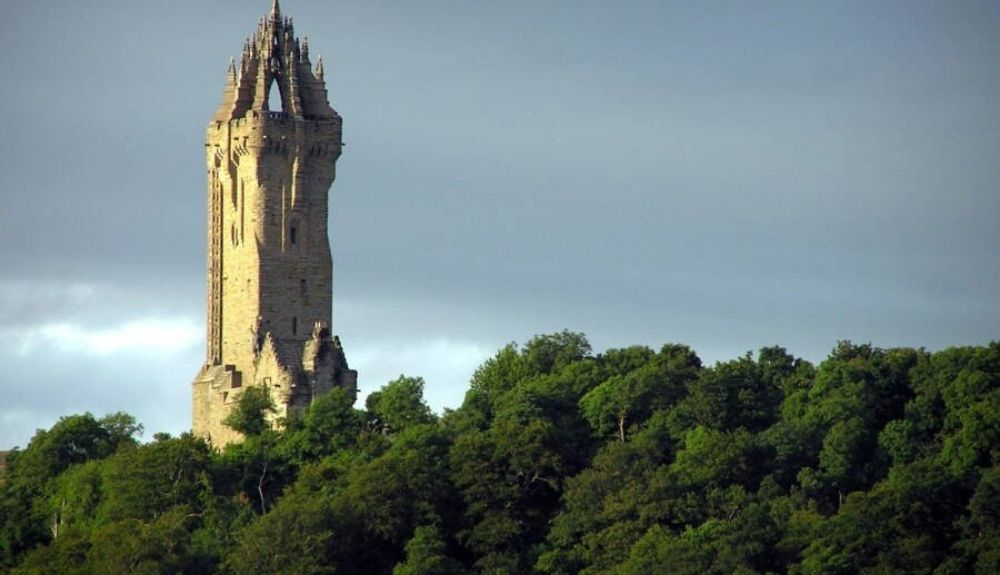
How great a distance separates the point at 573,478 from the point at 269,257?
12.3 m

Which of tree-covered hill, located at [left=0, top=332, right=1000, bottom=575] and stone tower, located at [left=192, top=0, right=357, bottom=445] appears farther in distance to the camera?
stone tower, located at [left=192, top=0, right=357, bottom=445]

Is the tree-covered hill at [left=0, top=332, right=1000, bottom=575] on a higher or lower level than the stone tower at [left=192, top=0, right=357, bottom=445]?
lower

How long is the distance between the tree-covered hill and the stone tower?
57.9 inches

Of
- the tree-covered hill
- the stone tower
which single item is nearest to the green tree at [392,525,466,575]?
the tree-covered hill

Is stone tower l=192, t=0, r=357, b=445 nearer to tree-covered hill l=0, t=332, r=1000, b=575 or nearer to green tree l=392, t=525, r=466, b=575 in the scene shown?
tree-covered hill l=0, t=332, r=1000, b=575

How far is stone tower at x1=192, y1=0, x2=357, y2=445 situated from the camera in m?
168

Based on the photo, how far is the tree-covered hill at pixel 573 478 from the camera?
159m

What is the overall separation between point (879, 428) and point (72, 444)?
918 inches

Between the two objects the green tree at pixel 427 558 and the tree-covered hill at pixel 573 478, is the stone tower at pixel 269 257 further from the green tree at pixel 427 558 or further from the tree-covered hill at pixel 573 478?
the green tree at pixel 427 558

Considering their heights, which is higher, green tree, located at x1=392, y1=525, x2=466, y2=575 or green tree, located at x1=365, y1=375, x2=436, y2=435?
green tree, located at x1=365, y1=375, x2=436, y2=435

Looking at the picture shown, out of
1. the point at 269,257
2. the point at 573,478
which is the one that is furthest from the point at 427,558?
the point at 269,257

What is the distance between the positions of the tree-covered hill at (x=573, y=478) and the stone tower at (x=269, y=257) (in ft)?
4.82

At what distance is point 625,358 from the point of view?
6668 inches

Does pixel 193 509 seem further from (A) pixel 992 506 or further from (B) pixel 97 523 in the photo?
(A) pixel 992 506
